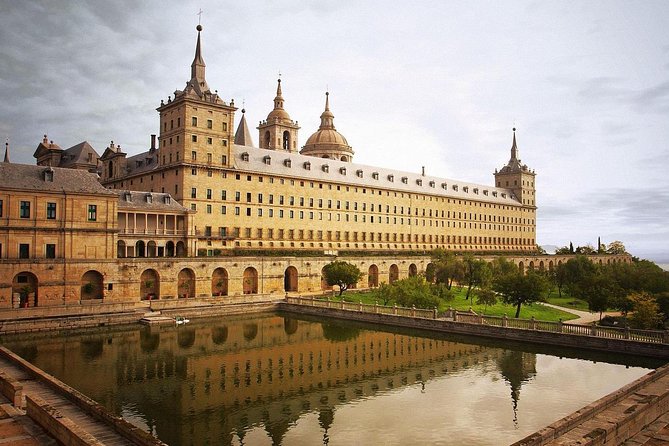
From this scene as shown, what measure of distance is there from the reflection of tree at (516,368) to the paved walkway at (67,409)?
15.3 m

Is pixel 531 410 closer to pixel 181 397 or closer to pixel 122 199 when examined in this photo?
pixel 181 397

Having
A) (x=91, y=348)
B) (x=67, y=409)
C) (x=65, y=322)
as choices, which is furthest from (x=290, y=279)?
(x=67, y=409)

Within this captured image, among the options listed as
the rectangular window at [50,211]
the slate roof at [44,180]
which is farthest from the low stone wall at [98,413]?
the slate roof at [44,180]

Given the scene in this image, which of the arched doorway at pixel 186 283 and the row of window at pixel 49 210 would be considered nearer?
the row of window at pixel 49 210

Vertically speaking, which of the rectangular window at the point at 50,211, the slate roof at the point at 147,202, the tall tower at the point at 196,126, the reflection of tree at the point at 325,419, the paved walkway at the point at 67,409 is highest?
the tall tower at the point at 196,126

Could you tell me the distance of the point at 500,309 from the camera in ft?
174

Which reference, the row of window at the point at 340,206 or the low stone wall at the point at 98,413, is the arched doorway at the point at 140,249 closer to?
the row of window at the point at 340,206

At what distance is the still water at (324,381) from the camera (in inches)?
782

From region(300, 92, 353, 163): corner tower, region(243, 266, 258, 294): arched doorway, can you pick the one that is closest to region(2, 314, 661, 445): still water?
region(243, 266, 258, 294): arched doorway

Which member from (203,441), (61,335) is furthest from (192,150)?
(203,441)

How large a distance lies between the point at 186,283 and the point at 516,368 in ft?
112

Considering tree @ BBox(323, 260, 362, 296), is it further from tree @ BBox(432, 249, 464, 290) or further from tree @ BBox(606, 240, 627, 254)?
tree @ BBox(606, 240, 627, 254)

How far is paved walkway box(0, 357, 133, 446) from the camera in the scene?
52.9 ft

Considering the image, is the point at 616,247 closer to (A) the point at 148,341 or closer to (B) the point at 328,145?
(B) the point at 328,145
